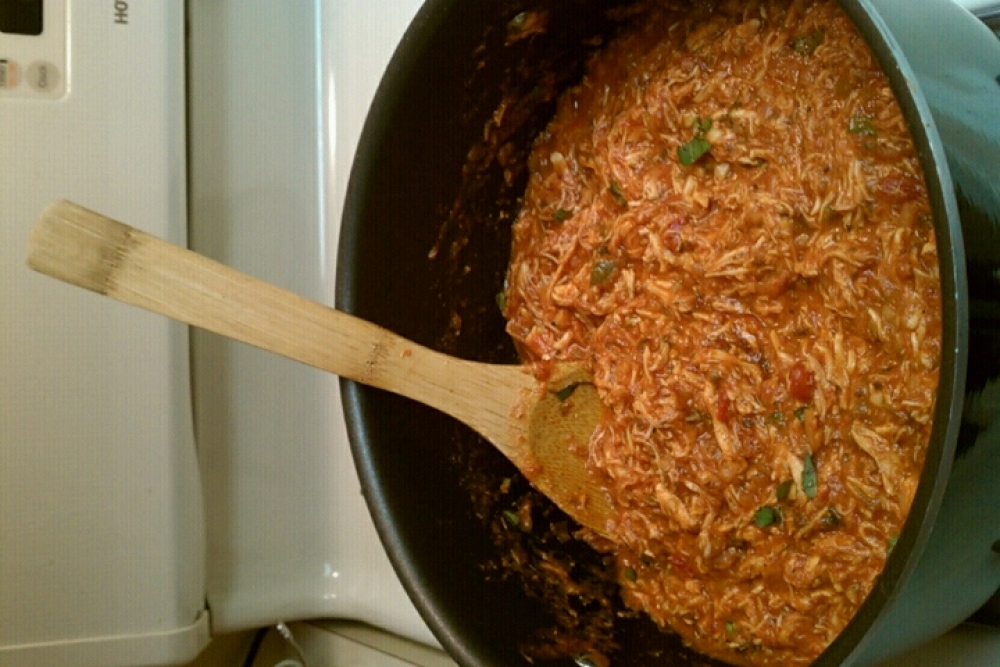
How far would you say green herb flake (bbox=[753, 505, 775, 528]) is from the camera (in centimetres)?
82

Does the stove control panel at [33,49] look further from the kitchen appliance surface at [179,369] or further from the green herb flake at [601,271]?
the green herb flake at [601,271]

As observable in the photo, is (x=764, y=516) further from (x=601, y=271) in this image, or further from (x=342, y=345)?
Answer: (x=342, y=345)

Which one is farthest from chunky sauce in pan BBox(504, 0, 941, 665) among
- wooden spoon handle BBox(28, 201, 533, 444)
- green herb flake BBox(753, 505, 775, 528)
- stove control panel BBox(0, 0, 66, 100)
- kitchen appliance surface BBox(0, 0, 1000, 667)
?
stove control panel BBox(0, 0, 66, 100)

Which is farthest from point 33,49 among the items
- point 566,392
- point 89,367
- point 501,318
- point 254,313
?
point 566,392

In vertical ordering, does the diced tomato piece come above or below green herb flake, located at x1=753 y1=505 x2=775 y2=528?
above

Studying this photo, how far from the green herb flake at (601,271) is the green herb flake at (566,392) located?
0.44ft

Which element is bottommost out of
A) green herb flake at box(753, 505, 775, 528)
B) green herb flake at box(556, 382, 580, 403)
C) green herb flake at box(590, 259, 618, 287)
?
green herb flake at box(753, 505, 775, 528)

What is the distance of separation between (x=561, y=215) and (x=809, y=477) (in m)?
0.49

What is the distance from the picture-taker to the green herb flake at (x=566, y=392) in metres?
0.98

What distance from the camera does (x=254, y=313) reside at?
804 mm

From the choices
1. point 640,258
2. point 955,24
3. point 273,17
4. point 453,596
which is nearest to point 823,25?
point 955,24

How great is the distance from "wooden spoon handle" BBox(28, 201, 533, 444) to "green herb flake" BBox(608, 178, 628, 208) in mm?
251

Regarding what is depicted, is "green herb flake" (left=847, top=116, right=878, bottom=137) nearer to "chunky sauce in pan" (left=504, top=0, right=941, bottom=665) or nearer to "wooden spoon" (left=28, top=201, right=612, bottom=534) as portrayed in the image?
"chunky sauce in pan" (left=504, top=0, right=941, bottom=665)

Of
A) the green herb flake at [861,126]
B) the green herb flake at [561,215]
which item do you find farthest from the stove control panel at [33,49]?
the green herb flake at [861,126]
